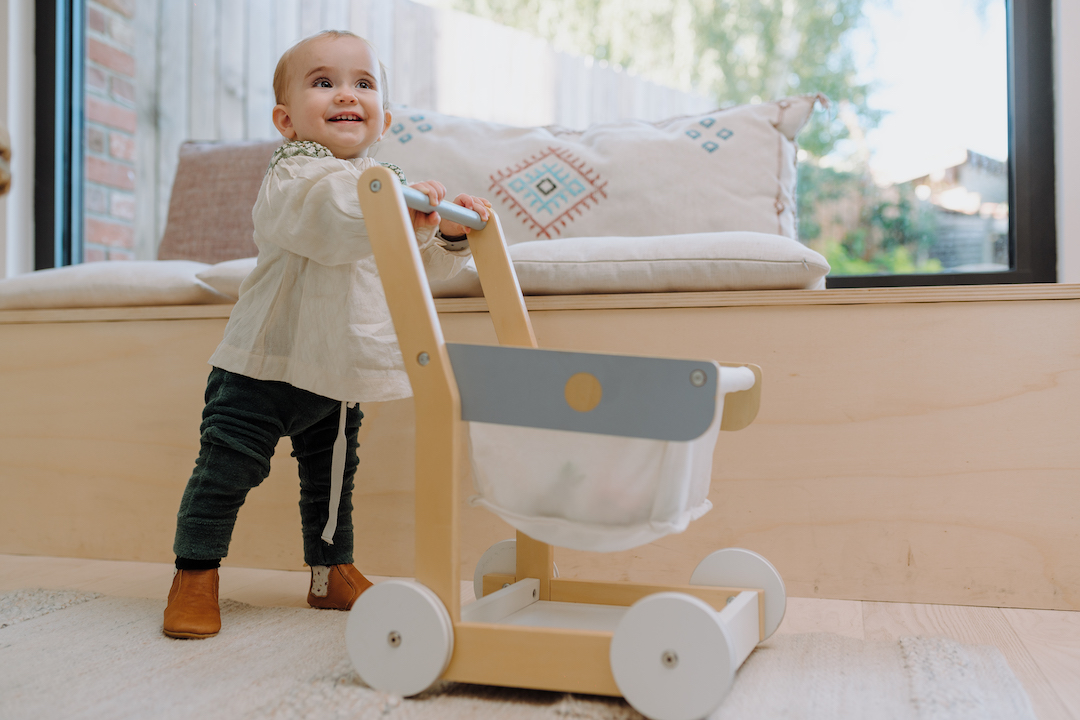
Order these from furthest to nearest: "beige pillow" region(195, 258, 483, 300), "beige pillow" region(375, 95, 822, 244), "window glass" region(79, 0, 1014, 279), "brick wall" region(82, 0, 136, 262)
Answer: "brick wall" region(82, 0, 136, 262)
"window glass" region(79, 0, 1014, 279)
"beige pillow" region(375, 95, 822, 244)
"beige pillow" region(195, 258, 483, 300)

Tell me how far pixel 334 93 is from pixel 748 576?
2.11ft

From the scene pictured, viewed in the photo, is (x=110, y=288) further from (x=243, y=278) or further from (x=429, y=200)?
(x=429, y=200)

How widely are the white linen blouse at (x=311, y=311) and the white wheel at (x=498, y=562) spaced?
0.19 metres

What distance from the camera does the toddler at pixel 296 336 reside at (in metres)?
0.83

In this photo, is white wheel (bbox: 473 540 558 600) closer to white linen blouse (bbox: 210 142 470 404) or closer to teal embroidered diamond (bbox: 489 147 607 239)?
white linen blouse (bbox: 210 142 470 404)

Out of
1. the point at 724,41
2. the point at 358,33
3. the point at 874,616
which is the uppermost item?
the point at 358,33

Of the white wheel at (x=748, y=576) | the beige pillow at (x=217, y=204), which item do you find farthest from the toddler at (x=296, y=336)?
the beige pillow at (x=217, y=204)

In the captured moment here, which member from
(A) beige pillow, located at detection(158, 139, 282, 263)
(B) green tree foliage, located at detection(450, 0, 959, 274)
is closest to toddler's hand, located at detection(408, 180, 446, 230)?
(A) beige pillow, located at detection(158, 139, 282, 263)

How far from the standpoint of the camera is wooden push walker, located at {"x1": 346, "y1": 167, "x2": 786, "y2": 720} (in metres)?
0.59

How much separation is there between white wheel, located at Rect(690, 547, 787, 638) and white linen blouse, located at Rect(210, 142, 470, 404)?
36 centimetres

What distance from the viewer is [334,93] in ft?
2.81

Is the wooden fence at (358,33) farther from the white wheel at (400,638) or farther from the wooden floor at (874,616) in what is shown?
the white wheel at (400,638)

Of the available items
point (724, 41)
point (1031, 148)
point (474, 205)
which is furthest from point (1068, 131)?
point (474, 205)

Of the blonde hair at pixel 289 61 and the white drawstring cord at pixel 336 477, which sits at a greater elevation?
the blonde hair at pixel 289 61
